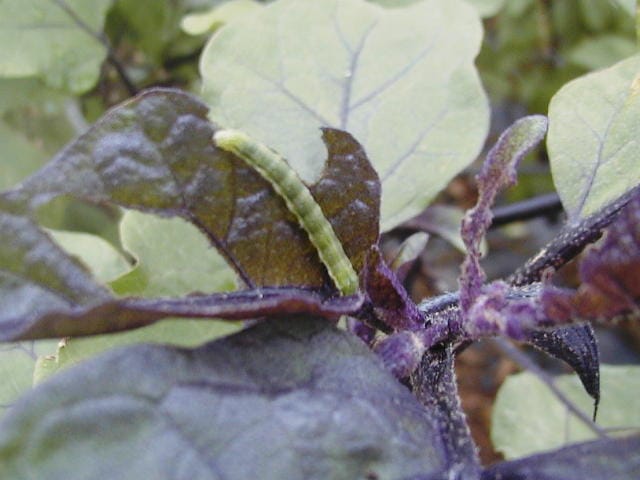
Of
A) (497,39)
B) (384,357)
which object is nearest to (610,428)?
(384,357)

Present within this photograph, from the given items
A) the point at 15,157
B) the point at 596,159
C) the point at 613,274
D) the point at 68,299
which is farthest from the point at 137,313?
the point at 15,157

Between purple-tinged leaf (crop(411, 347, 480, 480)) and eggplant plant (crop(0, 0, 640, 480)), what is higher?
eggplant plant (crop(0, 0, 640, 480))

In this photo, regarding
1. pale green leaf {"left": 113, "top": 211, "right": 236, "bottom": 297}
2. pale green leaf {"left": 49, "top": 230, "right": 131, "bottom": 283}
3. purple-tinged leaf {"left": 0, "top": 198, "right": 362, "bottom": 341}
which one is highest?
purple-tinged leaf {"left": 0, "top": 198, "right": 362, "bottom": 341}

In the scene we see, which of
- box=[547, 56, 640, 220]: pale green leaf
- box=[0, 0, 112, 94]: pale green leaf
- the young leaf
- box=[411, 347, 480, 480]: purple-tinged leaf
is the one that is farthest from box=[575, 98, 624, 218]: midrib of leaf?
box=[0, 0, 112, 94]: pale green leaf

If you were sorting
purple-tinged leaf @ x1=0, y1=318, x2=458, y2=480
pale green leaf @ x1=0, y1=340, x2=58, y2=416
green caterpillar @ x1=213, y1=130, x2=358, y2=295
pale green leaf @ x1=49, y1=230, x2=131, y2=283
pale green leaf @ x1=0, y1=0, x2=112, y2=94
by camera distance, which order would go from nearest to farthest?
purple-tinged leaf @ x1=0, y1=318, x2=458, y2=480 → green caterpillar @ x1=213, y1=130, x2=358, y2=295 → pale green leaf @ x1=0, y1=340, x2=58, y2=416 → pale green leaf @ x1=49, y1=230, x2=131, y2=283 → pale green leaf @ x1=0, y1=0, x2=112, y2=94

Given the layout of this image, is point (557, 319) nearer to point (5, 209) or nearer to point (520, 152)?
point (520, 152)

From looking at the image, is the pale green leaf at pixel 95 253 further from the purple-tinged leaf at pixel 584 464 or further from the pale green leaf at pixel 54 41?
the purple-tinged leaf at pixel 584 464

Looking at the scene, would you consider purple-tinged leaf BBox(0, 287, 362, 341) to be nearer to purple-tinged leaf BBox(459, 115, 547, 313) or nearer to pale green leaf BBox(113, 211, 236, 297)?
purple-tinged leaf BBox(459, 115, 547, 313)
